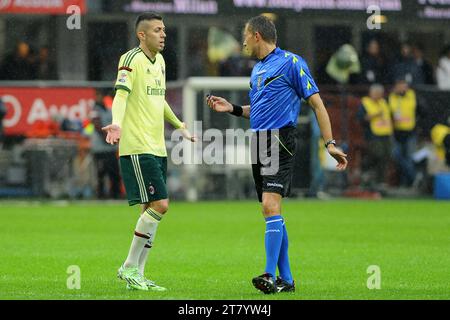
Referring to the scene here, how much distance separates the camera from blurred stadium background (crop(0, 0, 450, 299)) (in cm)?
2319

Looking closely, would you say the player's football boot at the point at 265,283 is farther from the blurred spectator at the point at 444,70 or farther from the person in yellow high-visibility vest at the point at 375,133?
the blurred spectator at the point at 444,70

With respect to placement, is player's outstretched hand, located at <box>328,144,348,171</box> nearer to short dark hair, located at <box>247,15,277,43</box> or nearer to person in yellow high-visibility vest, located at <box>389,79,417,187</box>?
short dark hair, located at <box>247,15,277,43</box>

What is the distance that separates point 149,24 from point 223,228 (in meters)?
8.60

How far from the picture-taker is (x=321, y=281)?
12.2 meters

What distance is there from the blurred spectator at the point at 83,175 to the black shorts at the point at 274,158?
52.9 ft

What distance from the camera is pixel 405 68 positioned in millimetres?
29438

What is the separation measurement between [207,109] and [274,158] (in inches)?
636

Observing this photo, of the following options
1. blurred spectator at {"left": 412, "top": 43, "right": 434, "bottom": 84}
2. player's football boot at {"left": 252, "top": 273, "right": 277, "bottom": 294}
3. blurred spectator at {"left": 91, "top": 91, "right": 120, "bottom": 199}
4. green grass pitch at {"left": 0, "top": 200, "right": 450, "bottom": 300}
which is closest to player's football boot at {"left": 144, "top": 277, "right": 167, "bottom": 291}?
green grass pitch at {"left": 0, "top": 200, "right": 450, "bottom": 300}

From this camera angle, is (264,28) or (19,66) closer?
(264,28)

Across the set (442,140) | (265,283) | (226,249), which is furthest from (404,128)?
(265,283)

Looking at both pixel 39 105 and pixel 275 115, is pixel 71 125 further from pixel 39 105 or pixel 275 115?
pixel 275 115

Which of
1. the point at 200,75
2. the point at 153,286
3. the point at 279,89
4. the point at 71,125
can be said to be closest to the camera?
the point at 279,89
